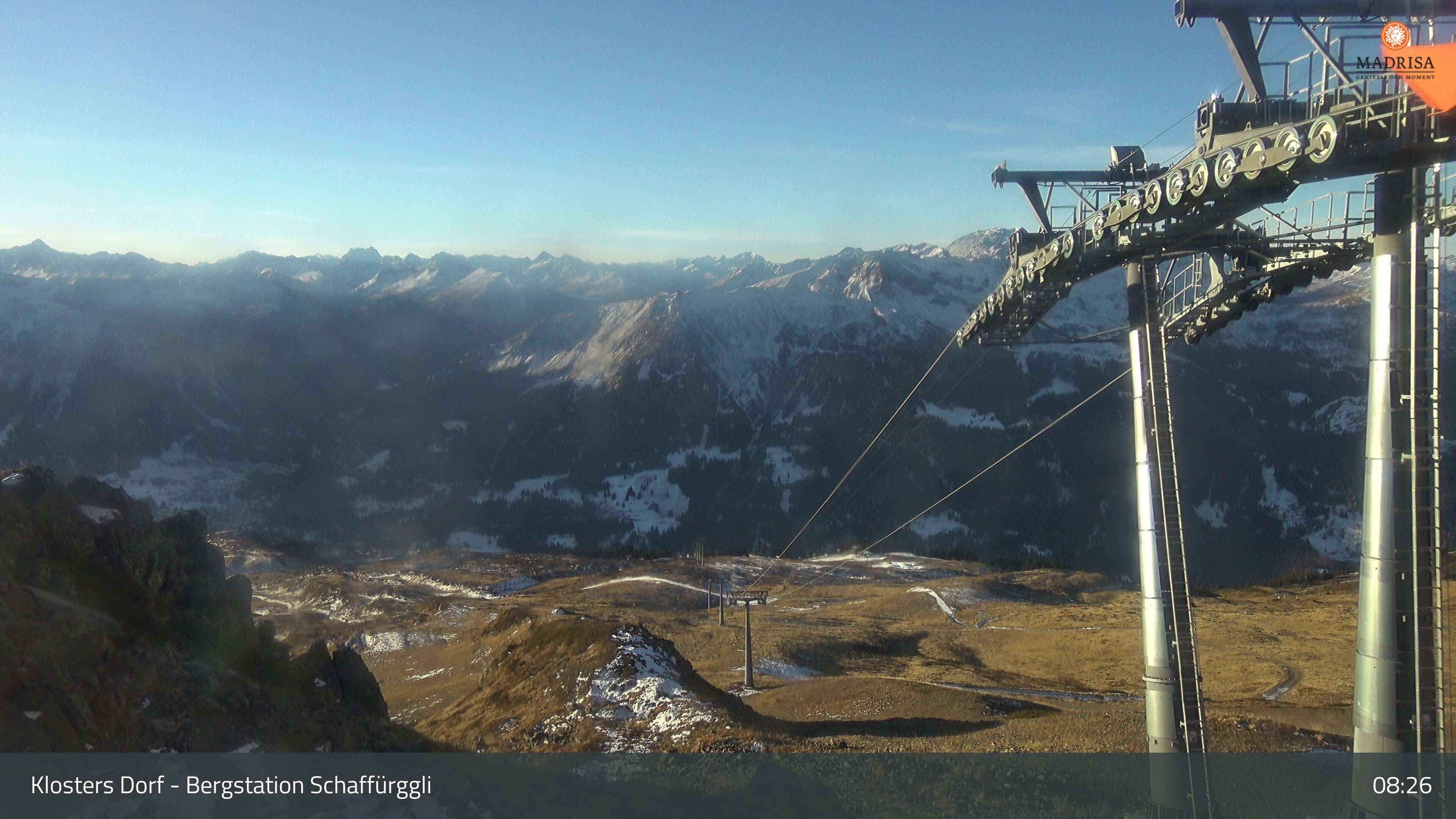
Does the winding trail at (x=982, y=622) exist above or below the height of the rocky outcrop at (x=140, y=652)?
below

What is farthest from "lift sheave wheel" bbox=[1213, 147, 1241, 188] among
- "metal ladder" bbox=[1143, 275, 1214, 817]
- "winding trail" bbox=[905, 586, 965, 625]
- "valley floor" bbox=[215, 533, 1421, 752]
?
"winding trail" bbox=[905, 586, 965, 625]

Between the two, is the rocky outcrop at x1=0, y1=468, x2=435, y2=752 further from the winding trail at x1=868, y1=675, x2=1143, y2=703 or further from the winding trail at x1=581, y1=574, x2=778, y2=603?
the winding trail at x1=581, y1=574, x2=778, y2=603

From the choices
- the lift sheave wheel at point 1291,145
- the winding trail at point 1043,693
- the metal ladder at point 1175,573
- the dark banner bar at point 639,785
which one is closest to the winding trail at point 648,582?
the winding trail at point 1043,693

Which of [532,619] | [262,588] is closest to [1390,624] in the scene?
[532,619]

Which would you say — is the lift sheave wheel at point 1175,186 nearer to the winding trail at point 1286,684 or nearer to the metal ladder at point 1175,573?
the metal ladder at point 1175,573

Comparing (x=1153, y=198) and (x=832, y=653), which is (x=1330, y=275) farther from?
(x=832, y=653)

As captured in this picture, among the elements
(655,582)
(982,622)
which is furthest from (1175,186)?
(655,582)

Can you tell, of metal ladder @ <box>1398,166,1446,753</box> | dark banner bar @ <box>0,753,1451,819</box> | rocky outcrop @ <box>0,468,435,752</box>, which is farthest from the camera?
rocky outcrop @ <box>0,468,435,752</box>
